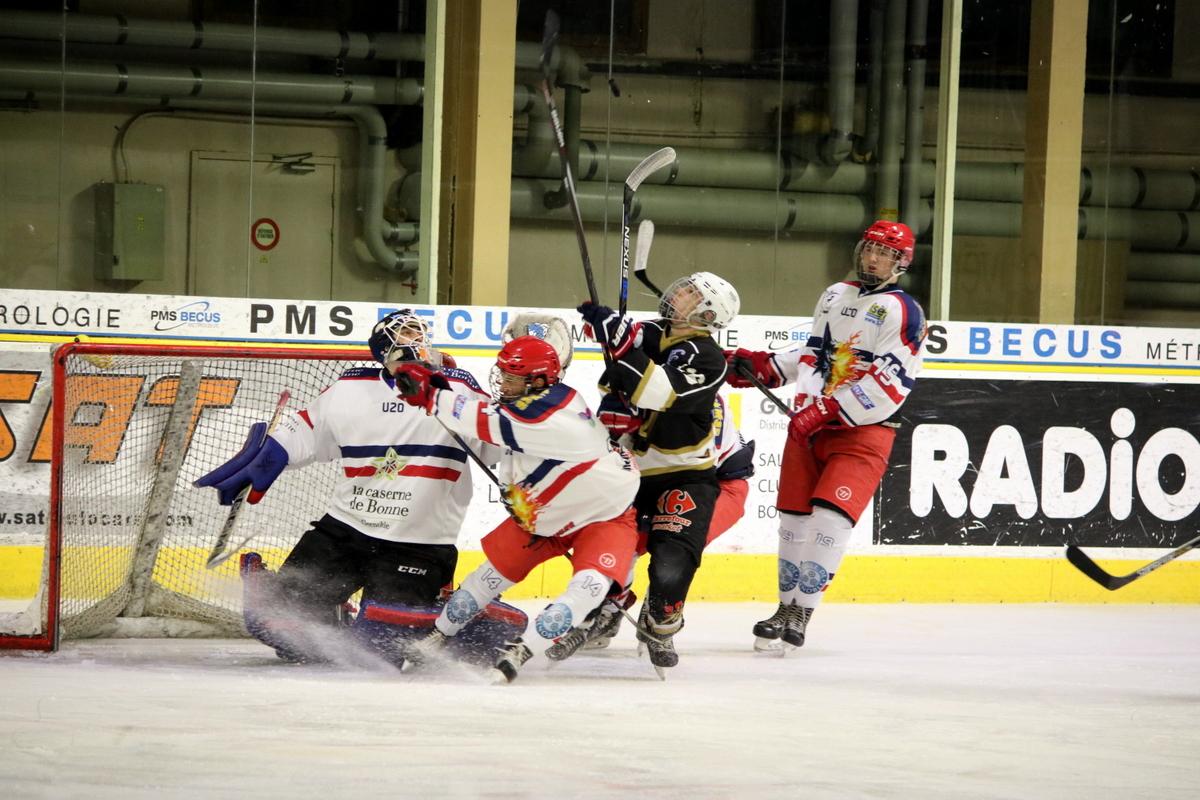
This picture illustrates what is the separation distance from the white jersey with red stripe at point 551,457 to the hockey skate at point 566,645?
263mm

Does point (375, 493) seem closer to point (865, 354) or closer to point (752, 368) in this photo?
point (752, 368)

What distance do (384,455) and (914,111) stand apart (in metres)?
3.21

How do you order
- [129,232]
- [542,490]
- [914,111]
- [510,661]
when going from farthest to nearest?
[914,111]
[129,232]
[542,490]
[510,661]

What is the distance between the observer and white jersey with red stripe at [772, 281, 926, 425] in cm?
475

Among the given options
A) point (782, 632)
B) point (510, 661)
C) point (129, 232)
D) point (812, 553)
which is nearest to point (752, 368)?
point (812, 553)

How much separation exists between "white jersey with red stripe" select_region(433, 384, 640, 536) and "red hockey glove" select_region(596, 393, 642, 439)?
0.97 feet

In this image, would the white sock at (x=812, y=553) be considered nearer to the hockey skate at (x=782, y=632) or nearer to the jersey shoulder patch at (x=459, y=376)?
the hockey skate at (x=782, y=632)

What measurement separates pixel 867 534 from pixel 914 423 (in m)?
0.46

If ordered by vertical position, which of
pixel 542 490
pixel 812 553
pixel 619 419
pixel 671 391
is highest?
pixel 671 391

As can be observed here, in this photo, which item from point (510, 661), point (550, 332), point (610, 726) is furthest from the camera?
point (550, 332)

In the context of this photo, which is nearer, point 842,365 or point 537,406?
point 537,406

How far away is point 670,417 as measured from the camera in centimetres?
435

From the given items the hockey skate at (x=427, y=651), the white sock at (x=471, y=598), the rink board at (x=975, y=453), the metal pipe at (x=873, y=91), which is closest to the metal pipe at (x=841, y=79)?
the metal pipe at (x=873, y=91)

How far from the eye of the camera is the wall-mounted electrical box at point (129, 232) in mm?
5621
